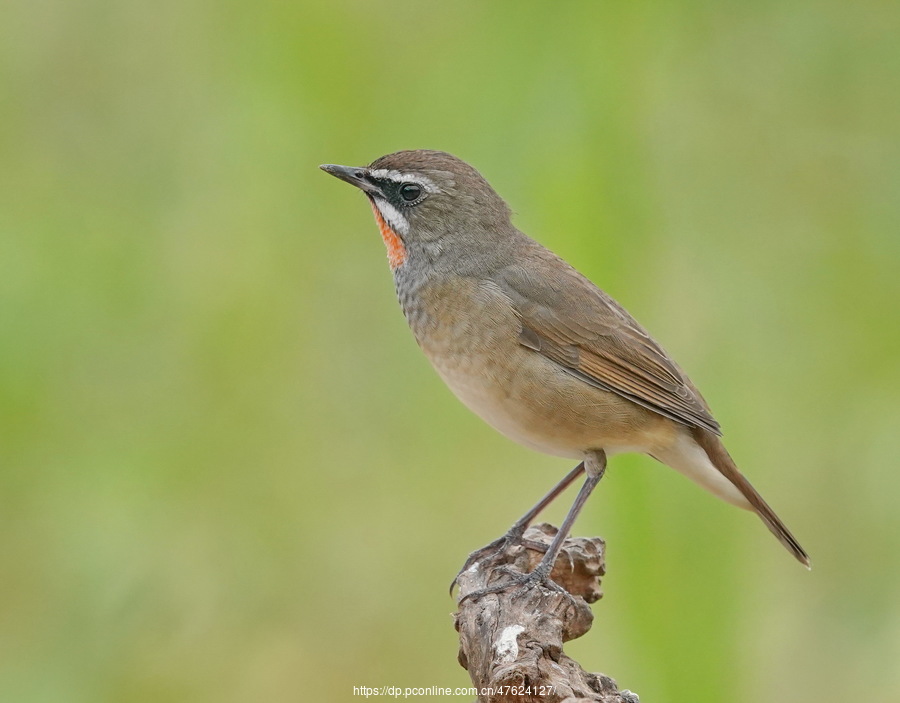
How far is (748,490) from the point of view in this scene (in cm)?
495

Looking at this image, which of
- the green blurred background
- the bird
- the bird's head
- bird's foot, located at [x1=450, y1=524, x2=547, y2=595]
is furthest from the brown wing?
bird's foot, located at [x1=450, y1=524, x2=547, y2=595]

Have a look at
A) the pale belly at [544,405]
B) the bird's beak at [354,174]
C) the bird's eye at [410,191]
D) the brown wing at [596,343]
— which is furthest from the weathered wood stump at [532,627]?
the bird's beak at [354,174]

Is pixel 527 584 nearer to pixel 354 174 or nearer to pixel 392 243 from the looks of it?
pixel 392 243

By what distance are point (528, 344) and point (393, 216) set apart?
81 centimetres

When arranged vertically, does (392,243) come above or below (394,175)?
below

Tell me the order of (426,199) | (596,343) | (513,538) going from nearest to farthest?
(596,343)
(426,199)
(513,538)

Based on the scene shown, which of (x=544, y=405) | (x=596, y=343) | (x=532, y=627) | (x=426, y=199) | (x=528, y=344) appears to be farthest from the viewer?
(x=426, y=199)

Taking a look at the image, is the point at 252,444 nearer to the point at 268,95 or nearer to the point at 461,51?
the point at 268,95

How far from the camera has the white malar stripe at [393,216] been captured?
5.00 metres

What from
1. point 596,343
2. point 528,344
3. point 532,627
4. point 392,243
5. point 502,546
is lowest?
point 532,627

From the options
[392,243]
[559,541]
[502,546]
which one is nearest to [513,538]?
[502,546]

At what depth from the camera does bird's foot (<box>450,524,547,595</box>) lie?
4.99 m

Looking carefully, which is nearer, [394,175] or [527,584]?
[527,584]

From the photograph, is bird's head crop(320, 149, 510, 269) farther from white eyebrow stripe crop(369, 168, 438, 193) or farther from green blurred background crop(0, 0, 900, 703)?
green blurred background crop(0, 0, 900, 703)
